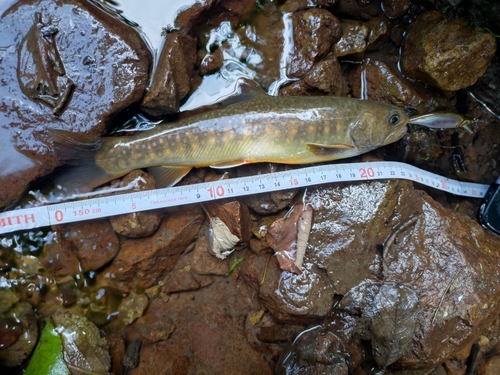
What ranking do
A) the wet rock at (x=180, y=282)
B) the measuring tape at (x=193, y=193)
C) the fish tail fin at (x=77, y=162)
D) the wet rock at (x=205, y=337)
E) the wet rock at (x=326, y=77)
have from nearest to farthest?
the fish tail fin at (x=77, y=162) < the measuring tape at (x=193, y=193) < the wet rock at (x=205, y=337) < the wet rock at (x=326, y=77) < the wet rock at (x=180, y=282)

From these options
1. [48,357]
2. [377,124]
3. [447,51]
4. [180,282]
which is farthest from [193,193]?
[447,51]

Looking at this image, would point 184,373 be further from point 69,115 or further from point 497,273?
point 497,273

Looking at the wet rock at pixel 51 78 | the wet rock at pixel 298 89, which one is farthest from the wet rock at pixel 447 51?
the wet rock at pixel 51 78

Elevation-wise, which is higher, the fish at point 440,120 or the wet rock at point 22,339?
the fish at point 440,120

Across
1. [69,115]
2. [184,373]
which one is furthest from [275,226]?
[69,115]

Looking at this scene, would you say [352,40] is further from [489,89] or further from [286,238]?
[286,238]

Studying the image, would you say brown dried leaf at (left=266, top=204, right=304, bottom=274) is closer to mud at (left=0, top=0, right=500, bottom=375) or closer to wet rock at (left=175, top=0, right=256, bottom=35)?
mud at (left=0, top=0, right=500, bottom=375)

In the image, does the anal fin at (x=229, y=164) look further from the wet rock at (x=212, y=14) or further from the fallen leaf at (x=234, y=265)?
the wet rock at (x=212, y=14)

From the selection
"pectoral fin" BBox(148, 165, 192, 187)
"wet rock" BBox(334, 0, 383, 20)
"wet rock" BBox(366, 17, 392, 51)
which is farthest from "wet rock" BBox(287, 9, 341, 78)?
"pectoral fin" BBox(148, 165, 192, 187)
